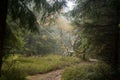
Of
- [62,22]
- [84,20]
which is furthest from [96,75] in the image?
[62,22]

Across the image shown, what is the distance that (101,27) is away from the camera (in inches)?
339

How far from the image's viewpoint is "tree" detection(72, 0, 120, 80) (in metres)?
7.99

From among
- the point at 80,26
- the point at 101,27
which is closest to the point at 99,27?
the point at 101,27

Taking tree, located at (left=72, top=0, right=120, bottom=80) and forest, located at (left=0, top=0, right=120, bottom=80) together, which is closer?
forest, located at (left=0, top=0, right=120, bottom=80)

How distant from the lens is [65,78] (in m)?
8.53

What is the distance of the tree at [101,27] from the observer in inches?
315

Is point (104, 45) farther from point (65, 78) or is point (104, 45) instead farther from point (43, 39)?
point (43, 39)

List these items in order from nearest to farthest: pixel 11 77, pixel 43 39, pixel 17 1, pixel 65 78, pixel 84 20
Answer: pixel 17 1 < pixel 11 77 < pixel 65 78 < pixel 84 20 < pixel 43 39

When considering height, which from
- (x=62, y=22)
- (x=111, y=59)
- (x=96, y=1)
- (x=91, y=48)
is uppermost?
(x=62, y=22)

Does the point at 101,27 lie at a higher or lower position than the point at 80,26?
lower

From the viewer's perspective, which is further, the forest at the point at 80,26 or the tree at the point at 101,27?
the tree at the point at 101,27

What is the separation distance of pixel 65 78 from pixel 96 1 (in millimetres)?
4111

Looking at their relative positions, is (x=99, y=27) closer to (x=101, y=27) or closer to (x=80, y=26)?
(x=101, y=27)

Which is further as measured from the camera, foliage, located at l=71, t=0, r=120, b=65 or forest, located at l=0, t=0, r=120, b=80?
foliage, located at l=71, t=0, r=120, b=65
